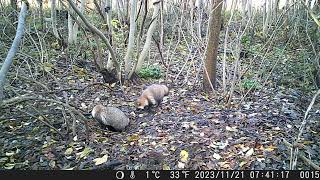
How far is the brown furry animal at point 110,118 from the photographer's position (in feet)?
15.8

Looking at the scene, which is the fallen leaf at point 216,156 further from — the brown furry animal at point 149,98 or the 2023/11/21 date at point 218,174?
the brown furry animal at point 149,98

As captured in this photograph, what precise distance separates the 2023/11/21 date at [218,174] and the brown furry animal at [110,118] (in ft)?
5.31

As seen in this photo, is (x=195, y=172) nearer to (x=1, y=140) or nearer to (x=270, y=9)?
(x=1, y=140)

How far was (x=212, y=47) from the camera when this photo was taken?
6340mm

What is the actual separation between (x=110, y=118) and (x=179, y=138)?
1.00 meters

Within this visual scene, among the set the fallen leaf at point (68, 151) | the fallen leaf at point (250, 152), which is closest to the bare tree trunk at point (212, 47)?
the fallen leaf at point (250, 152)

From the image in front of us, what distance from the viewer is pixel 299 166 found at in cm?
379

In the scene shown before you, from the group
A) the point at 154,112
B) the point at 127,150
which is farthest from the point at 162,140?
the point at 154,112

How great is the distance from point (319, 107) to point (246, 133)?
5.33ft

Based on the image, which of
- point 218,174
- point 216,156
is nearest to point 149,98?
point 216,156

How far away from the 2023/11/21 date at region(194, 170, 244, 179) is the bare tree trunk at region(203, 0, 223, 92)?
2636 millimetres

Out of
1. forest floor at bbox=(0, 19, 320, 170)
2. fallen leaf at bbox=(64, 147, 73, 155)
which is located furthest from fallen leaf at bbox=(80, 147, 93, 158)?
fallen leaf at bbox=(64, 147, 73, 155)

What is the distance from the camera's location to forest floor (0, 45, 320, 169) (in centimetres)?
409

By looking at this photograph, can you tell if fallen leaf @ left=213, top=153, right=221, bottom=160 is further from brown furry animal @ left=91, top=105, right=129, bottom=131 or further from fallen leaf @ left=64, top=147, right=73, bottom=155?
fallen leaf @ left=64, top=147, right=73, bottom=155
